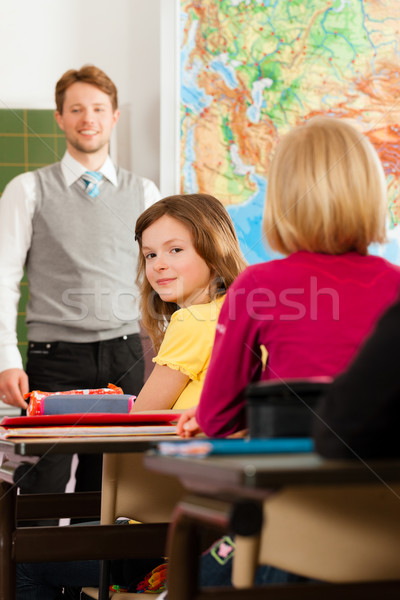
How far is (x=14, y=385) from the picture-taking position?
2797 millimetres

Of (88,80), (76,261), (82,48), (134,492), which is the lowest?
(134,492)

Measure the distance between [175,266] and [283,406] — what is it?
111cm

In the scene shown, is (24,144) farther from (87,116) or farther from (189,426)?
(189,426)

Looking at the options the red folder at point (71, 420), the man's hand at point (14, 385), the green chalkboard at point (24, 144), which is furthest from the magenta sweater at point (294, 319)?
the green chalkboard at point (24, 144)

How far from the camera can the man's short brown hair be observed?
3.02 m

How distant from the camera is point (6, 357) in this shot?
284cm

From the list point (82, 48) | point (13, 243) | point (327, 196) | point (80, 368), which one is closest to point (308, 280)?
point (327, 196)

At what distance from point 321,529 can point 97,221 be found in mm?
2391

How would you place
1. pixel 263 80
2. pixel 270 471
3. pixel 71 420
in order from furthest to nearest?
pixel 263 80 → pixel 71 420 → pixel 270 471

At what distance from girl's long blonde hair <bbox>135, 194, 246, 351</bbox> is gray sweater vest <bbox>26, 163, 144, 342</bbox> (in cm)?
93

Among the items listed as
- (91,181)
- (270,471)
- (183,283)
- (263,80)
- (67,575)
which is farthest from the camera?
(263,80)

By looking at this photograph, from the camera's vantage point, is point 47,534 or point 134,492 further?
point 134,492

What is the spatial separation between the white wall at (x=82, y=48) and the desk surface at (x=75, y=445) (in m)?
2.37

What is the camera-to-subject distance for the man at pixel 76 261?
2895 mm
